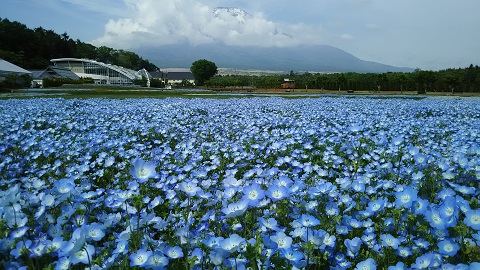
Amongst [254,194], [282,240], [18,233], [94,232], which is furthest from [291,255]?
[18,233]

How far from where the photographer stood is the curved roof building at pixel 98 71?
91.6 meters

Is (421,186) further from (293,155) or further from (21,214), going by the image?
(21,214)

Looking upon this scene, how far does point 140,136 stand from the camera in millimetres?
7641

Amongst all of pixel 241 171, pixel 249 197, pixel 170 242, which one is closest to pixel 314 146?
pixel 241 171

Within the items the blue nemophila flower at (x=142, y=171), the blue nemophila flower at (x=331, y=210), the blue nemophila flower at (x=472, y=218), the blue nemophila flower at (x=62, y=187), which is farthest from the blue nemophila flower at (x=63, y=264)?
the blue nemophila flower at (x=472, y=218)

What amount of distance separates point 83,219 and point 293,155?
3.18m

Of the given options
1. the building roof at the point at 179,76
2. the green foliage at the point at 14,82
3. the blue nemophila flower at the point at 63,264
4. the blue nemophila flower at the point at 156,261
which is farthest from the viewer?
the building roof at the point at 179,76

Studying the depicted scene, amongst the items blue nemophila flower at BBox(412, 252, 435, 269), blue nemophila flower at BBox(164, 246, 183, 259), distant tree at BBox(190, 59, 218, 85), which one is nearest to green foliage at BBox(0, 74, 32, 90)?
blue nemophila flower at BBox(164, 246, 183, 259)

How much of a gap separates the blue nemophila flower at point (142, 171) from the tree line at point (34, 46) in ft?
289

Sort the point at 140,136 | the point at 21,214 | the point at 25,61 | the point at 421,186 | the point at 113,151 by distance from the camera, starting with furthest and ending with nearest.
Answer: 1. the point at 25,61
2. the point at 140,136
3. the point at 113,151
4. the point at 421,186
5. the point at 21,214

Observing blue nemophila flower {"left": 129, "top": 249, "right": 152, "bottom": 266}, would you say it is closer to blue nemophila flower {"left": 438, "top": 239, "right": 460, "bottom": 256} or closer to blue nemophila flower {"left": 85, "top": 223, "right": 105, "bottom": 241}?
blue nemophila flower {"left": 85, "top": 223, "right": 105, "bottom": 241}

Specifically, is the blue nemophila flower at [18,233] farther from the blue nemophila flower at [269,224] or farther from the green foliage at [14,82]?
the green foliage at [14,82]

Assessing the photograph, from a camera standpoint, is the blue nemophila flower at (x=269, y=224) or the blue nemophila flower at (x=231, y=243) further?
the blue nemophila flower at (x=269, y=224)

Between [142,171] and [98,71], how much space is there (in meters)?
101
